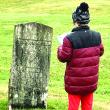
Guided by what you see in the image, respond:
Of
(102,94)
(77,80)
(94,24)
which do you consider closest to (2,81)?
(102,94)

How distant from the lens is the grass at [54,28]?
13219mm

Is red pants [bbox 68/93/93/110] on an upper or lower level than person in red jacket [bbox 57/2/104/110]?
lower

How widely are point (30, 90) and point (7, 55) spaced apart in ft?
35.3

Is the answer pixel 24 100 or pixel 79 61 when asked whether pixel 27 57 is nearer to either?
pixel 24 100

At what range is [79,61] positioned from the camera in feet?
27.7

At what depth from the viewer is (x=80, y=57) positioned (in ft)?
27.8

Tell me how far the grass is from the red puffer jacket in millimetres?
3010

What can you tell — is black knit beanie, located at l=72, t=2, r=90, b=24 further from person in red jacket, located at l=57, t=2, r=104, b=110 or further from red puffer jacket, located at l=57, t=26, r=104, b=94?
red puffer jacket, located at l=57, t=26, r=104, b=94

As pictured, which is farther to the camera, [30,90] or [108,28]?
[108,28]

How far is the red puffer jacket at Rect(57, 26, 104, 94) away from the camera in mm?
8414

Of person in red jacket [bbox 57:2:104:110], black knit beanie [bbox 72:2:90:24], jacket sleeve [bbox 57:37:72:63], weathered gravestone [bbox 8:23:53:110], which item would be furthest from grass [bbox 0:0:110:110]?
black knit beanie [bbox 72:2:90:24]

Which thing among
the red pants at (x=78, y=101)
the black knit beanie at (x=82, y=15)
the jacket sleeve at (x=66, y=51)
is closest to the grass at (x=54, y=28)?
the red pants at (x=78, y=101)

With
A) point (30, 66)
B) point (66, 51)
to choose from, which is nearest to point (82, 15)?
point (66, 51)

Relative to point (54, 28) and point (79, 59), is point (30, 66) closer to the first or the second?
point (79, 59)
